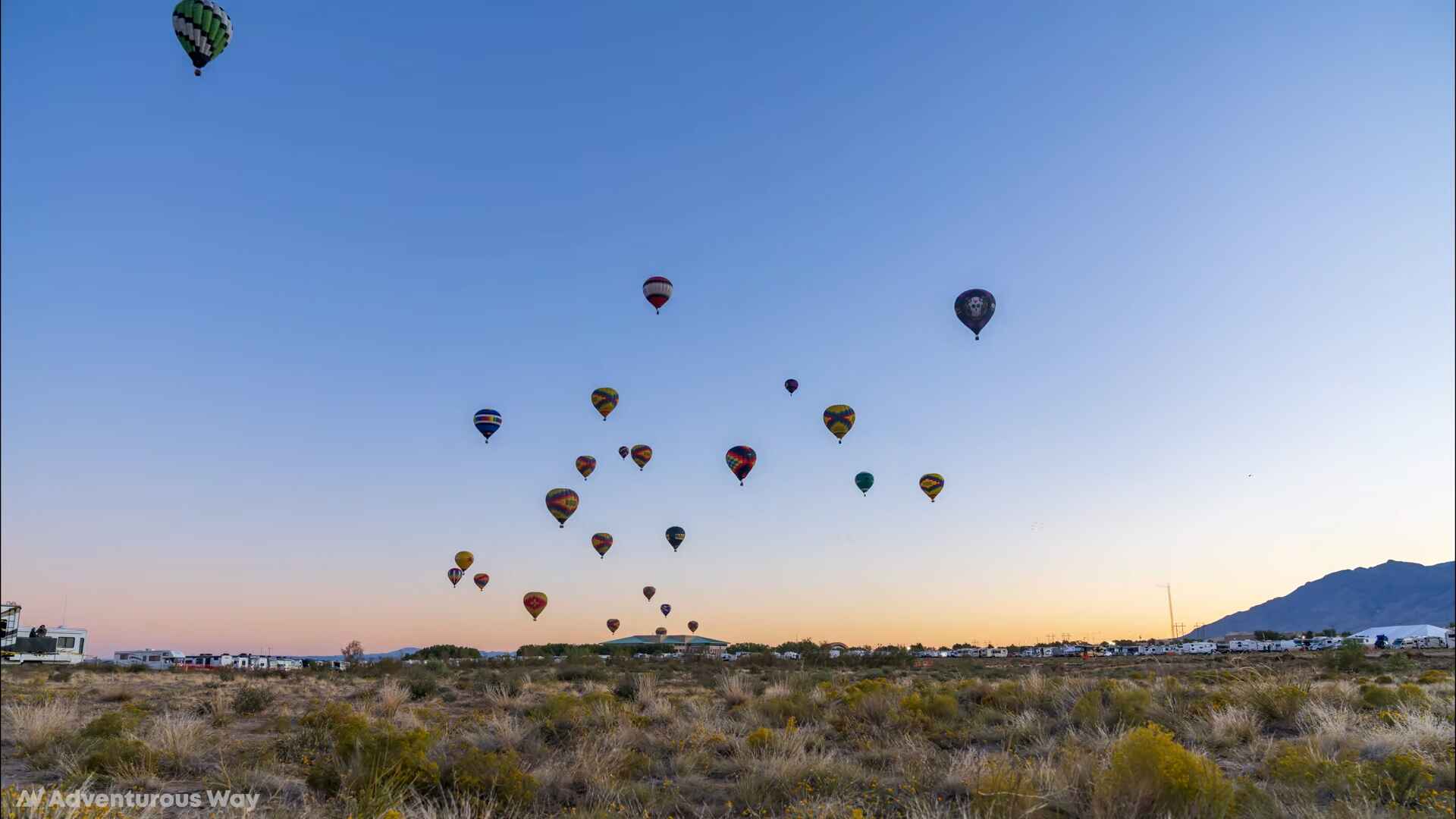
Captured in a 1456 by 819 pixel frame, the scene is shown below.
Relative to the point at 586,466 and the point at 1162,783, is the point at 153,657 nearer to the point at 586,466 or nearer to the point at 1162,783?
the point at 586,466

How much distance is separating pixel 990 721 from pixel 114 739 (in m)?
17.4

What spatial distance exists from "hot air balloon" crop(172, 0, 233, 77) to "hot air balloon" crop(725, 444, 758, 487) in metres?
33.5

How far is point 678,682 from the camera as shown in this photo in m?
40.3

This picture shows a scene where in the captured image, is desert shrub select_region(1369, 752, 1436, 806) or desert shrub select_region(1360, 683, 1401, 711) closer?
desert shrub select_region(1369, 752, 1436, 806)

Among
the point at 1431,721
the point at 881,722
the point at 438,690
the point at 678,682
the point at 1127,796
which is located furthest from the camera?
the point at 678,682

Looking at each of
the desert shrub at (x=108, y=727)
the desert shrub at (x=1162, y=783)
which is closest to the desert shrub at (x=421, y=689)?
the desert shrub at (x=108, y=727)

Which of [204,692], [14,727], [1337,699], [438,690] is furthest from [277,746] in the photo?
[1337,699]

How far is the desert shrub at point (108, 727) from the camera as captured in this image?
51.3ft

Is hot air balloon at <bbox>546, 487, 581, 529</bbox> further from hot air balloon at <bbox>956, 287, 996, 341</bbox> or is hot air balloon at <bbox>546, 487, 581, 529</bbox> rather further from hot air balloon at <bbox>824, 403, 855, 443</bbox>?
hot air balloon at <bbox>956, 287, 996, 341</bbox>

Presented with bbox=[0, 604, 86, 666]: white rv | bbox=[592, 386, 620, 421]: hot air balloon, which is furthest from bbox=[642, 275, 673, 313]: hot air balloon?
bbox=[0, 604, 86, 666]: white rv

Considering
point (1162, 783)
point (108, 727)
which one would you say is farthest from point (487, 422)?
point (1162, 783)

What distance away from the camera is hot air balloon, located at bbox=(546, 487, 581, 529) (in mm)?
53375

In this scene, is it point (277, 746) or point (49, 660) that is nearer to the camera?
point (277, 746)

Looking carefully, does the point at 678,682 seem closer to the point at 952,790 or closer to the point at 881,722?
the point at 881,722
